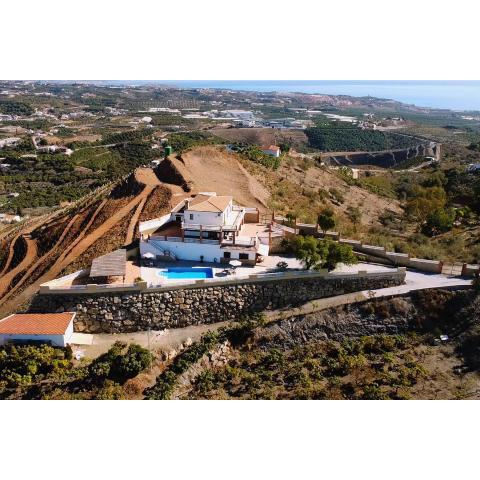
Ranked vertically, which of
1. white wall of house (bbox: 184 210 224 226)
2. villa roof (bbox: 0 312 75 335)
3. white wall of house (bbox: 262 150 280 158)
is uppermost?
white wall of house (bbox: 262 150 280 158)

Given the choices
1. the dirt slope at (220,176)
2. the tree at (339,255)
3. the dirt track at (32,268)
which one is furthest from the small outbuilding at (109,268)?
the dirt slope at (220,176)

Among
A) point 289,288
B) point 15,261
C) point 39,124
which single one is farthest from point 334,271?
point 39,124

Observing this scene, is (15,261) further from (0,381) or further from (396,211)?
(396,211)

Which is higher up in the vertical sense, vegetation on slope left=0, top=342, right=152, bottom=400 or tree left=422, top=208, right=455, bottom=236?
tree left=422, top=208, right=455, bottom=236

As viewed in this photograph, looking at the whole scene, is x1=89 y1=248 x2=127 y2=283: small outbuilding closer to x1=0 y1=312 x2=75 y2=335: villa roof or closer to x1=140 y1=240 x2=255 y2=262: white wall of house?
x1=140 y1=240 x2=255 y2=262: white wall of house

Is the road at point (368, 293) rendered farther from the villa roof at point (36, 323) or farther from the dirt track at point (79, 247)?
the dirt track at point (79, 247)

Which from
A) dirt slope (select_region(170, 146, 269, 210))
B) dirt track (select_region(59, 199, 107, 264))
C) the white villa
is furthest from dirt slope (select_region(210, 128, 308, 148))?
the white villa
